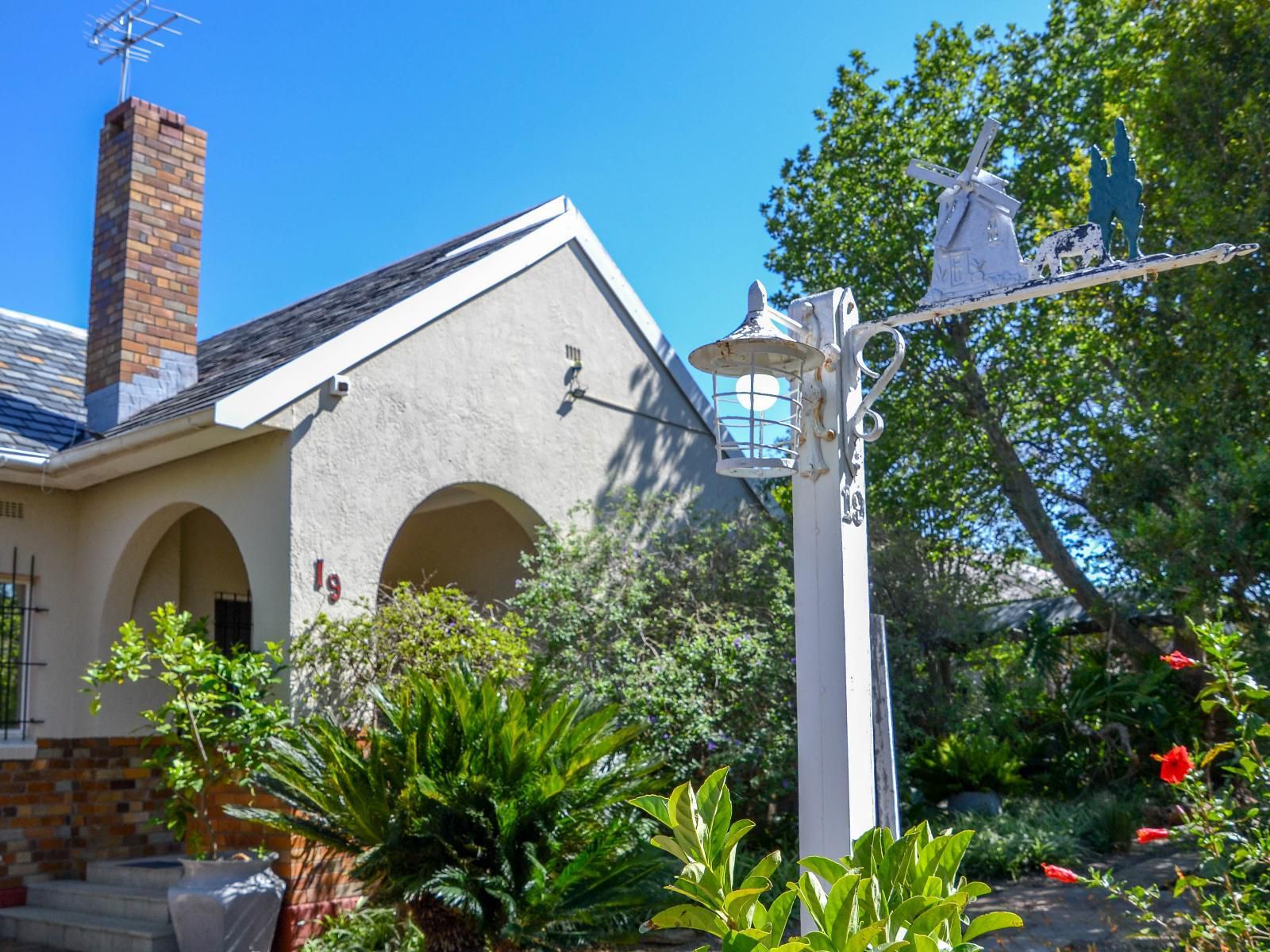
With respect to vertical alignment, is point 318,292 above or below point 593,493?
above

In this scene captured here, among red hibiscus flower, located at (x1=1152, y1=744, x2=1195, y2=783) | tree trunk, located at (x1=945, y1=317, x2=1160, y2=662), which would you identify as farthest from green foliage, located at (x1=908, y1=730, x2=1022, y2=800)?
red hibiscus flower, located at (x1=1152, y1=744, x2=1195, y2=783)

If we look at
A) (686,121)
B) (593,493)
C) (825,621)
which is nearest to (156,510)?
(593,493)

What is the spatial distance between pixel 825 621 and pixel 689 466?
828 centimetres

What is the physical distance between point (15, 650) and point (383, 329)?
13.3 ft

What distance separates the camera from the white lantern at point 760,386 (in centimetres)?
388

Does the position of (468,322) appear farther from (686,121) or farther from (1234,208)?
(1234,208)

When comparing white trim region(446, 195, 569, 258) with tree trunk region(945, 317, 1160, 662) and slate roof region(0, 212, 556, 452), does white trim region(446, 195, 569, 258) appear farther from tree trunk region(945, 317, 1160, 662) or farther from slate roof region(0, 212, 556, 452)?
tree trunk region(945, 317, 1160, 662)

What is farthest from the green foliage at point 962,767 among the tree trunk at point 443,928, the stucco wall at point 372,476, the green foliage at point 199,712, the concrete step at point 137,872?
the concrete step at point 137,872

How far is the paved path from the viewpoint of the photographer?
21.7 ft

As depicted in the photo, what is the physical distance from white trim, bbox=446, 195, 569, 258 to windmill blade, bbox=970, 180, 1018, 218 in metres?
8.01

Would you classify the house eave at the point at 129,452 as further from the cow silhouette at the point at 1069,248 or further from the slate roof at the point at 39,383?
the cow silhouette at the point at 1069,248

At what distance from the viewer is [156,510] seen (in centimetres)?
931

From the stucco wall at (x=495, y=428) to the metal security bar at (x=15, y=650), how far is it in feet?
9.57

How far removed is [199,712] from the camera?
24.2 feet
